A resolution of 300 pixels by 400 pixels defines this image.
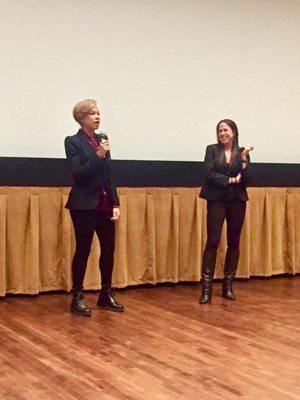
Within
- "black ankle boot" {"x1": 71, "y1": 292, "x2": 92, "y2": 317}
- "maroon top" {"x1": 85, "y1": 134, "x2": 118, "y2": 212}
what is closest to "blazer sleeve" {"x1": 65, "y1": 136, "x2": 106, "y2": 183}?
"maroon top" {"x1": 85, "y1": 134, "x2": 118, "y2": 212}

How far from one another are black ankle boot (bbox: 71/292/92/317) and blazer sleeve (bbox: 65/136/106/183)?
28.5 inches

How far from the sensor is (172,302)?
15.0 ft

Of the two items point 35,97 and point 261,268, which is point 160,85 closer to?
point 35,97

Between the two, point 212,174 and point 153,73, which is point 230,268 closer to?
point 212,174

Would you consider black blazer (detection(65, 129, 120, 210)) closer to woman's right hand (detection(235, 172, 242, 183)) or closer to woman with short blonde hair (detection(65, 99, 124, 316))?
woman with short blonde hair (detection(65, 99, 124, 316))

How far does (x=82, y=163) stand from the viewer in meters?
4.04

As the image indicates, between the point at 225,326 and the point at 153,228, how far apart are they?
153 cm

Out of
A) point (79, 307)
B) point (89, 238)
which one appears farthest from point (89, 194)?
point (79, 307)

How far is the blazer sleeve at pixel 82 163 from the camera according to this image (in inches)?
156

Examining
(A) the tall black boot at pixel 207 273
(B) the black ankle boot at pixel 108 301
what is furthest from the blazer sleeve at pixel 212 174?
(B) the black ankle boot at pixel 108 301

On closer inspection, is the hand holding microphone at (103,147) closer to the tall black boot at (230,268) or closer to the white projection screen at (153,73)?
the white projection screen at (153,73)

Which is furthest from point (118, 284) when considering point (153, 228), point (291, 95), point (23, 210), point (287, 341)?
point (291, 95)

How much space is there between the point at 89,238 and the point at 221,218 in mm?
931

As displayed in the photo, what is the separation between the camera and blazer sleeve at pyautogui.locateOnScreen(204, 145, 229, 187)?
435 centimetres
